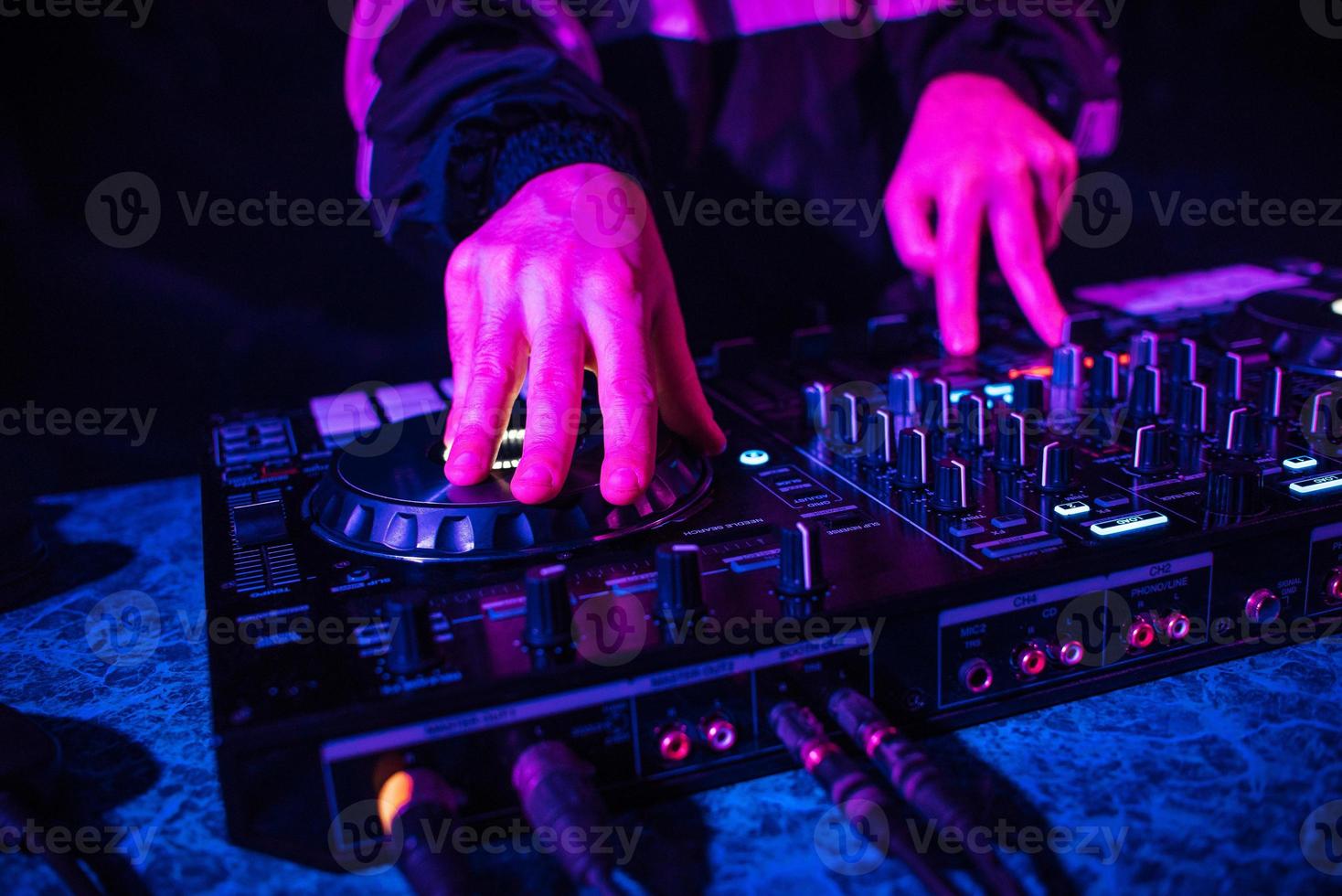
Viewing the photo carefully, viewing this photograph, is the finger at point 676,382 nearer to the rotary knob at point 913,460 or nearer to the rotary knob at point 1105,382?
the rotary knob at point 913,460

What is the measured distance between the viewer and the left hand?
148 cm

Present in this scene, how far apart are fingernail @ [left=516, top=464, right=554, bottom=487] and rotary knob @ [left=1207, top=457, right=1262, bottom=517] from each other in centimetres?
55

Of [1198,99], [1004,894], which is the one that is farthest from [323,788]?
[1198,99]

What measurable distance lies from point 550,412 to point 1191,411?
649mm

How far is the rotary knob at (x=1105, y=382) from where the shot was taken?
49.1 inches

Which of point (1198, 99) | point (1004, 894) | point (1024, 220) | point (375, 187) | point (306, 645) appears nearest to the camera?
point (1004, 894)

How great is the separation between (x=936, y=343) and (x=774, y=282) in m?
0.42

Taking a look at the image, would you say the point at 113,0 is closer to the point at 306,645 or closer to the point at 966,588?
the point at 306,645

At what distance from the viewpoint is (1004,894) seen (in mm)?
655

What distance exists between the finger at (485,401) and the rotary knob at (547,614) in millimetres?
232

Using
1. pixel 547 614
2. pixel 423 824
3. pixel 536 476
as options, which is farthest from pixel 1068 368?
pixel 423 824

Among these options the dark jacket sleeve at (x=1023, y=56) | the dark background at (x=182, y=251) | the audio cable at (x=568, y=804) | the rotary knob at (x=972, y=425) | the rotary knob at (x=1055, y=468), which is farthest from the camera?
the dark jacket sleeve at (x=1023, y=56)

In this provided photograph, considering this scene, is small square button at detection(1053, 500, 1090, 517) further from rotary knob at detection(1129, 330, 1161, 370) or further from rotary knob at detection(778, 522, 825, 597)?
rotary knob at detection(1129, 330, 1161, 370)

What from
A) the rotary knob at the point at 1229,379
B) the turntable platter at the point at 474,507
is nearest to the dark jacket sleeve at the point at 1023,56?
the rotary knob at the point at 1229,379
